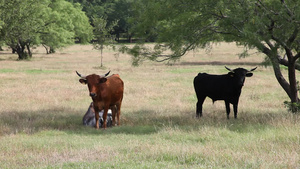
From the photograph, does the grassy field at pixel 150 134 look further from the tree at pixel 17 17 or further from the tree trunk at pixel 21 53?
the tree trunk at pixel 21 53

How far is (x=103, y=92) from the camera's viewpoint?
452 inches

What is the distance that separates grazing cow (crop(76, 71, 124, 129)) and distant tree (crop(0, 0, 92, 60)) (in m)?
22.1

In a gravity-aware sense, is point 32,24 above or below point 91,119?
above

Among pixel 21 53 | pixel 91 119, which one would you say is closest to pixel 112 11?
pixel 21 53

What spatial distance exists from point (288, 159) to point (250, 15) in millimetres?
5126

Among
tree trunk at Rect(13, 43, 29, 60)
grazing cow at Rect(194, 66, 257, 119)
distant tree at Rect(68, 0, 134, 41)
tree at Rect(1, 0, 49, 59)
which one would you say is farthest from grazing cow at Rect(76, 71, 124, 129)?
distant tree at Rect(68, 0, 134, 41)

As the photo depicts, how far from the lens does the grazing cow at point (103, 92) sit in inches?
446

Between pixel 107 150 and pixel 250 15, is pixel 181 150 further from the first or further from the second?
pixel 250 15

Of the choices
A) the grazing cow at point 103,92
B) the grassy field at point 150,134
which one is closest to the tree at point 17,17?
the grassy field at point 150,134

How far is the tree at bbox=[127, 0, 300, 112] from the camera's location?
1089 cm

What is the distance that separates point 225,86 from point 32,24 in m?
31.6

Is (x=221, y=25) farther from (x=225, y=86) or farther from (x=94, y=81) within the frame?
(x=94, y=81)

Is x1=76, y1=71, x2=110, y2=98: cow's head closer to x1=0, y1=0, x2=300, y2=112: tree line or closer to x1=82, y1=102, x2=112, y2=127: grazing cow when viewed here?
x1=82, y1=102, x2=112, y2=127: grazing cow

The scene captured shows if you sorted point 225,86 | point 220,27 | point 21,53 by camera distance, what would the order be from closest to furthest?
1. point 220,27
2. point 225,86
3. point 21,53
